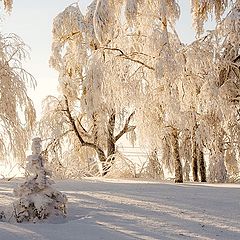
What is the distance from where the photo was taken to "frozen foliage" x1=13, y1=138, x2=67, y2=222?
6023 millimetres

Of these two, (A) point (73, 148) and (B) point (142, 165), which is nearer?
(B) point (142, 165)

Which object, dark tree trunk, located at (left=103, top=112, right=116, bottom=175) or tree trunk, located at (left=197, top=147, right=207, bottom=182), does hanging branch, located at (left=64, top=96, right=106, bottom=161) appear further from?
tree trunk, located at (left=197, top=147, right=207, bottom=182)

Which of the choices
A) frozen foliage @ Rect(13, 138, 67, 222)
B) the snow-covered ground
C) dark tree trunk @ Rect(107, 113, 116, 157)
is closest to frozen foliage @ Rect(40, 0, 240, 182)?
dark tree trunk @ Rect(107, 113, 116, 157)

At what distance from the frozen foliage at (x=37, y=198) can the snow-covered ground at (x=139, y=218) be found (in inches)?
7.7

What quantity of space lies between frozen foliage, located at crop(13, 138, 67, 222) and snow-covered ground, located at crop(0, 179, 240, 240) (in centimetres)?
20

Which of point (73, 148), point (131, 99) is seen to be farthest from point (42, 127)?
point (131, 99)

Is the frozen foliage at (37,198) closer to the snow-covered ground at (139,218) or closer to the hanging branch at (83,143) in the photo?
the snow-covered ground at (139,218)

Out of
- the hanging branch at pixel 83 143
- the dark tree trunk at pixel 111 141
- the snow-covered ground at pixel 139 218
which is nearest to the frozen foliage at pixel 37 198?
the snow-covered ground at pixel 139 218

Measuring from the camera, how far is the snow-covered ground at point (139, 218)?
17.4 ft

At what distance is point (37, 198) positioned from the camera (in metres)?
6.14

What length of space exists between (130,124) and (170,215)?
34.9 ft

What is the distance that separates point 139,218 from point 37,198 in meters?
1.32

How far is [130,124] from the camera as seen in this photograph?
664 inches

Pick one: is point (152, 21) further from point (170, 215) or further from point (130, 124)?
point (170, 215)
